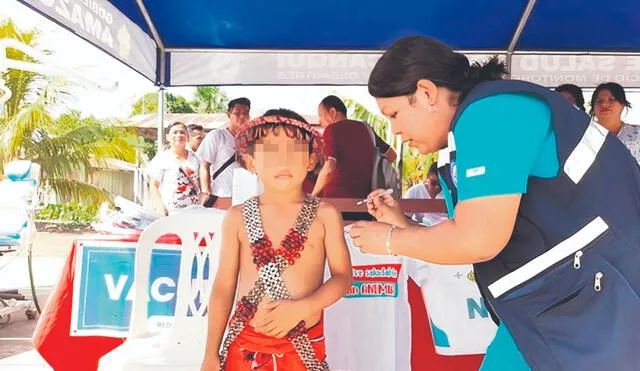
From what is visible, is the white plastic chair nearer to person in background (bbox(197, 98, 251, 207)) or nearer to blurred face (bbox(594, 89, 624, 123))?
person in background (bbox(197, 98, 251, 207))

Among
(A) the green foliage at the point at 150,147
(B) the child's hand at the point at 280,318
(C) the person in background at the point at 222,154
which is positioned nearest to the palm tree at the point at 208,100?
(A) the green foliage at the point at 150,147

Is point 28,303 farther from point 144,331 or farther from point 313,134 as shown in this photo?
point 313,134

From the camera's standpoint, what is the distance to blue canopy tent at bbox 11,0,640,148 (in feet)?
19.4

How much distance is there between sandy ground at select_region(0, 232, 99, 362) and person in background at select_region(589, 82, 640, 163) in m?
3.64

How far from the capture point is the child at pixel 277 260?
1854mm

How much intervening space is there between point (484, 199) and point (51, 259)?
13150mm

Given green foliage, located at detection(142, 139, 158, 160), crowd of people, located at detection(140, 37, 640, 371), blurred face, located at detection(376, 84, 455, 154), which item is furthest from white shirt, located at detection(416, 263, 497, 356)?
green foliage, located at detection(142, 139, 158, 160)

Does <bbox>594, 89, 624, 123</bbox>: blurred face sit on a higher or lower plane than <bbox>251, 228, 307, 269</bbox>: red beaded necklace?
higher

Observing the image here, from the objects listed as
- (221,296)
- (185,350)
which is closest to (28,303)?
(185,350)

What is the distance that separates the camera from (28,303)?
246 inches

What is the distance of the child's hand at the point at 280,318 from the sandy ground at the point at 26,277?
1.63 meters

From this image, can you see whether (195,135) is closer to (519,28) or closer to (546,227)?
(519,28)

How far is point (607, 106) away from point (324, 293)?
3.58m

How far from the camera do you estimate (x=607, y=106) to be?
4.73m
